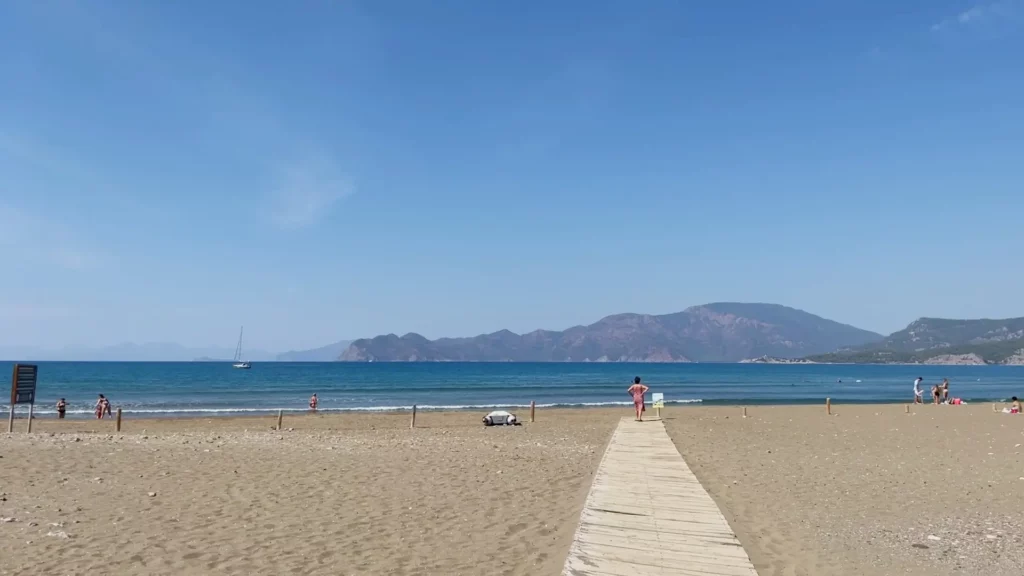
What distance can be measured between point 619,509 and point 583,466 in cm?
541

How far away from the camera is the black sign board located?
71.3 ft

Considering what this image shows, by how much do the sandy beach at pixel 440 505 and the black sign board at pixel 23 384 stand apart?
13.4ft

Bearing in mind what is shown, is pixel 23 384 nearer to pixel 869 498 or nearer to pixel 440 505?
pixel 440 505

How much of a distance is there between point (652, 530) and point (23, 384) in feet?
74.2

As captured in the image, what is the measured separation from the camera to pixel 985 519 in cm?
930

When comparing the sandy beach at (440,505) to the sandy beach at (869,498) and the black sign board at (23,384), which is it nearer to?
the sandy beach at (869,498)

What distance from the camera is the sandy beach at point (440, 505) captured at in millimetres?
7328

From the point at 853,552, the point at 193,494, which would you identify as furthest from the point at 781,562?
the point at 193,494

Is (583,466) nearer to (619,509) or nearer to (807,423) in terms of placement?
(619,509)

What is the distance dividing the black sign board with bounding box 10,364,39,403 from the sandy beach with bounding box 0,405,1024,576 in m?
4.09

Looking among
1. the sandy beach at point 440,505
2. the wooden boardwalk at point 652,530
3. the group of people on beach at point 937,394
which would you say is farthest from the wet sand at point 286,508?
the group of people on beach at point 937,394

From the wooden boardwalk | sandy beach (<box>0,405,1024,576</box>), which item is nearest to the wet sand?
Result: sandy beach (<box>0,405,1024,576</box>)

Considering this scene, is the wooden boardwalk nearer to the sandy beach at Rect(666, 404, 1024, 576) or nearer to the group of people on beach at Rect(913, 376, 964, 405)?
the sandy beach at Rect(666, 404, 1024, 576)

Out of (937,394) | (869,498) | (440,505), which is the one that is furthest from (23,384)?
(937,394)
